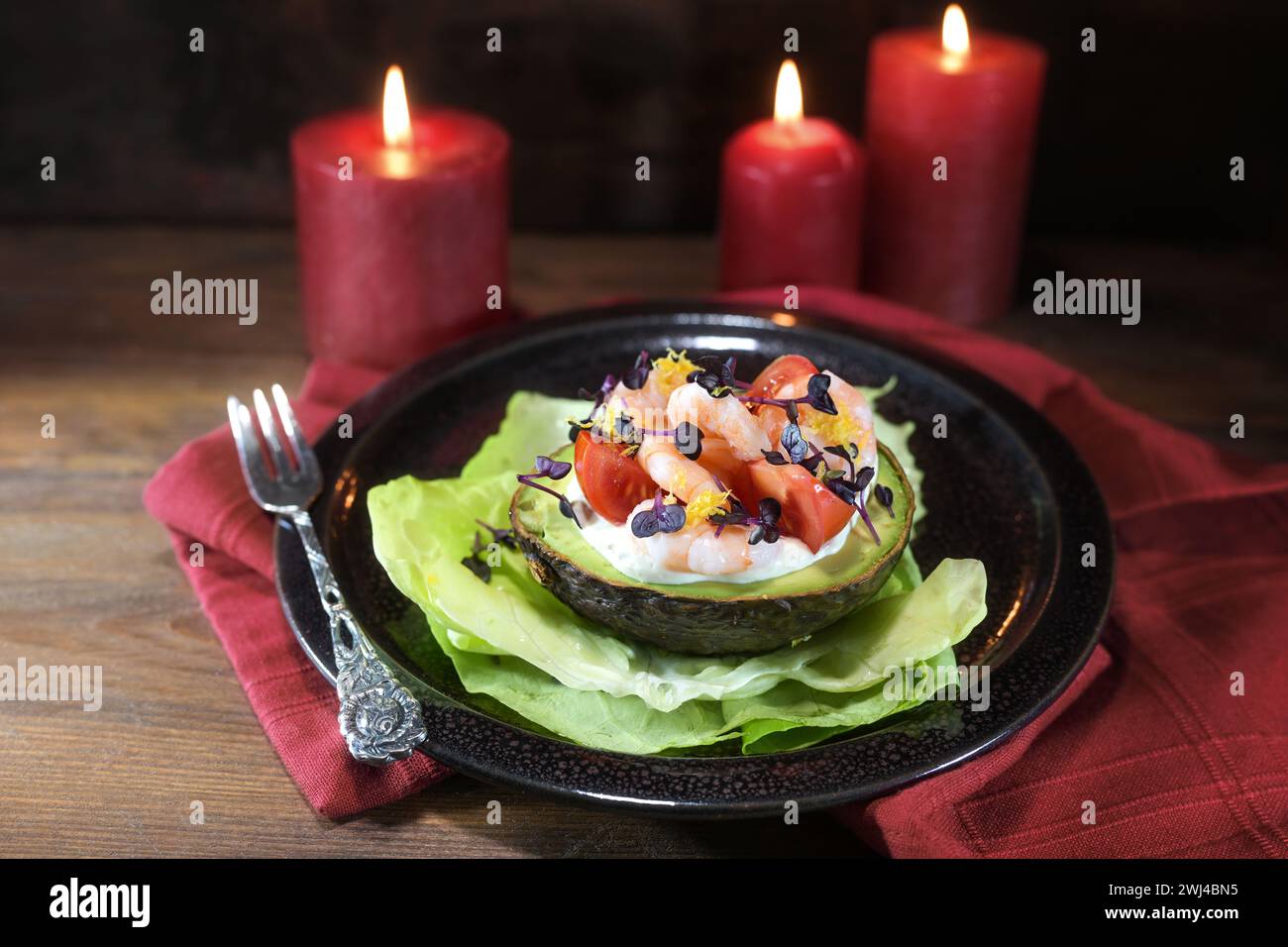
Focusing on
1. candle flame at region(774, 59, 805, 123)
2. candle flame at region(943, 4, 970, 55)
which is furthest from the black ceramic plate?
candle flame at region(943, 4, 970, 55)

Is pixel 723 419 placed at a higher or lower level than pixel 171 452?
higher

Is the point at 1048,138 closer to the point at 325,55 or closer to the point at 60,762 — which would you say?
the point at 325,55

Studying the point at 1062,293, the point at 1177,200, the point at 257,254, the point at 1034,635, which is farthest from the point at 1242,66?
the point at 257,254

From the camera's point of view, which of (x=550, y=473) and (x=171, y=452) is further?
(x=171, y=452)

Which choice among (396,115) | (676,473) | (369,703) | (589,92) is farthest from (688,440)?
(589,92)

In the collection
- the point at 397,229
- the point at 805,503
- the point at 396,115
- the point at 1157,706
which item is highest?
the point at 396,115

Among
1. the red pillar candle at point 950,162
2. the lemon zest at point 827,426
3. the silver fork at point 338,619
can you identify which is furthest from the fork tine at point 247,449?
the red pillar candle at point 950,162

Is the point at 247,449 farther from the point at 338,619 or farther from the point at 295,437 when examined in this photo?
the point at 338,619

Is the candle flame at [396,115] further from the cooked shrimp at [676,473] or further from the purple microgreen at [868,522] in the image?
the purple microgreen at [868,522]
